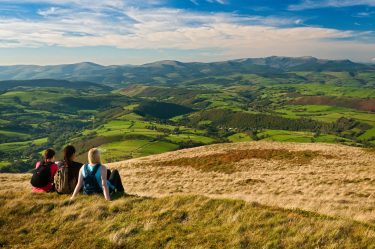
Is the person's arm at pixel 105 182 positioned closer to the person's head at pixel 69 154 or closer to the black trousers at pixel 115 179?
the black trousers at pixel 115 179

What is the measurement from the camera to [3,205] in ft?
45.1

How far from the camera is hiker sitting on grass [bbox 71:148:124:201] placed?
1444 centimetres

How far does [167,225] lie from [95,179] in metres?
4.82

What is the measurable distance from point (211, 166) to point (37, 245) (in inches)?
1344

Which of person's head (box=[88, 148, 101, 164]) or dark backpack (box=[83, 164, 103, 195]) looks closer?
person's head (box=[88, 148, 101, 164])

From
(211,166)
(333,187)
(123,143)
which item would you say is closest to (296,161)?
(211,166)

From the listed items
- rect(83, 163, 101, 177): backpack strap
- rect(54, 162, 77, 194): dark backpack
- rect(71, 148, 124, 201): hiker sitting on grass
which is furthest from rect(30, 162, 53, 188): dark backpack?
rect(83, 163, 101, 177): backpack strap

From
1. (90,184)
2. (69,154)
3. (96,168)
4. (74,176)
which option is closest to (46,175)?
(74,176)

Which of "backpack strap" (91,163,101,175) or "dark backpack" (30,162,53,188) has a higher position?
"backpack strap" (91,163,101,175)

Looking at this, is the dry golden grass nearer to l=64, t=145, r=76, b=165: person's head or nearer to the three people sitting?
the three people sitting

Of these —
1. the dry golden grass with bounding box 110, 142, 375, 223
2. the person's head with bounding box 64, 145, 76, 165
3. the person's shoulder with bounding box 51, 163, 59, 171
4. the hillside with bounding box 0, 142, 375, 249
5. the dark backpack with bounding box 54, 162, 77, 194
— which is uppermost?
the person's head with bounding box 64, 145, 76, 165

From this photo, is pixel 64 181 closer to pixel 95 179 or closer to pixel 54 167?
pixel 54 167

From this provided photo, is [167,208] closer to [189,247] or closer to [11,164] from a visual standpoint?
[189,247]

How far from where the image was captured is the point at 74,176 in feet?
52.0
